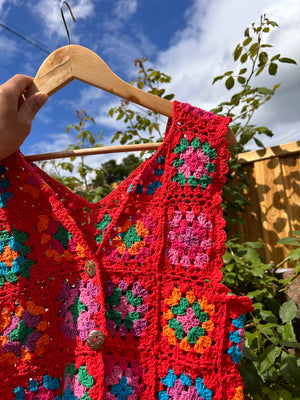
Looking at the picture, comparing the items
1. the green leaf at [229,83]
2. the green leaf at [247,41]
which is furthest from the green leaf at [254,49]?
the green leaf at [229,83]

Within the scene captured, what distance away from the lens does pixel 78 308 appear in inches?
24.7

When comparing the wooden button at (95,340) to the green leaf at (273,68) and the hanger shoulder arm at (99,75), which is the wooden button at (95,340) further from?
the green leaf at (273,68)

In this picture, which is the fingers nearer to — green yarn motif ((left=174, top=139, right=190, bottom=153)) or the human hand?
the human hand

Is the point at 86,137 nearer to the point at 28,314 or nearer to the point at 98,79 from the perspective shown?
the point at 98,79

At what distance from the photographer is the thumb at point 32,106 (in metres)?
0.64

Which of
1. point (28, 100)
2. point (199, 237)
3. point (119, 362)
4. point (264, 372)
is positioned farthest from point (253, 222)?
point (28, 100)

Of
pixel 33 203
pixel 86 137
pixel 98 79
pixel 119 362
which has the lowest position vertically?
pixel 119 362

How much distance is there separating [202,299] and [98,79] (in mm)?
518

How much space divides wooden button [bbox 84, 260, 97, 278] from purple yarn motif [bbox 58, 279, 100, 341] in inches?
0.7

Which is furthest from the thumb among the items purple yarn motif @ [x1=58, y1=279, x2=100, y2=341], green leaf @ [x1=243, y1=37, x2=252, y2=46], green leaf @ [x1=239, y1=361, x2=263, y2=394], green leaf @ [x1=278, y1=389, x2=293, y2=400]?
green leaf @ [x1=243, y1=37, x2=252, y2=46]

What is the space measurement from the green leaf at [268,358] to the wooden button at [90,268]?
0.55 meters

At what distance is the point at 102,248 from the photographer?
665 mm

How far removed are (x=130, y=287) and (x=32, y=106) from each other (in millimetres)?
448

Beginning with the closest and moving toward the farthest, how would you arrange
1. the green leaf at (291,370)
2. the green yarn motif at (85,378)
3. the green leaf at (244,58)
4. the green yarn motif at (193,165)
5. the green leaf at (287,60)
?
the green yarn motif at (85,378), the green yarn motif at (193,165), the green leaf at (291,370), the green leaf at (287,60), the green leaf at (244,58)
